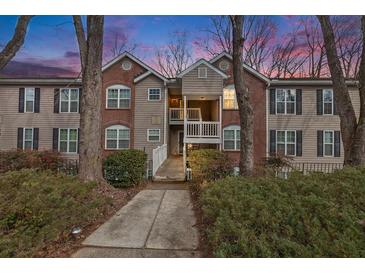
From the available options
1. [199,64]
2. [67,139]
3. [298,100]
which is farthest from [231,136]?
[67,139]

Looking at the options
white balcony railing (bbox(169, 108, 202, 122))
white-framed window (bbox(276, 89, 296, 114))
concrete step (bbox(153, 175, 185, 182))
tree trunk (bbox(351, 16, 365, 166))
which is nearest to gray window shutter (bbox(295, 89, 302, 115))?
white-framed window (bbox(276, 89, 296, 114))

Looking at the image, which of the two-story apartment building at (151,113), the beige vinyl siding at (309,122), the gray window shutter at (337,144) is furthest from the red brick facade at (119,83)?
the gray window shutter at (337,144)

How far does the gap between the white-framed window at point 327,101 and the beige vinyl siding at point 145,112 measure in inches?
369

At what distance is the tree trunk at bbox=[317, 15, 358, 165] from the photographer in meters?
6.00

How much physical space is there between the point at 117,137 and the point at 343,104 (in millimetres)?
10779

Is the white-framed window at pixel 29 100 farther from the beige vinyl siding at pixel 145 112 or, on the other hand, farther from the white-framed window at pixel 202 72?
the white-framed window at pixel 202 72

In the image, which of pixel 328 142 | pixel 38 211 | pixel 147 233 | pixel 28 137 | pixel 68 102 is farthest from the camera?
pixel 68 102

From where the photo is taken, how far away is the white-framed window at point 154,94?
12.9m

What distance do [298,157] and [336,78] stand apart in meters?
7.00

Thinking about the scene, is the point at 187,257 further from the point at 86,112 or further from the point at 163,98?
the point at 163,98

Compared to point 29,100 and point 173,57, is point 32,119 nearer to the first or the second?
point 29,100

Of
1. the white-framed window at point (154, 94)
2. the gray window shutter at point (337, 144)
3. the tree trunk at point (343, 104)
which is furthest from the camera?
the white-framed window at point (154, 94)

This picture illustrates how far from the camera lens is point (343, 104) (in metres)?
6.28

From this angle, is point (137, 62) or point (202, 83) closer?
point (202, 83)
